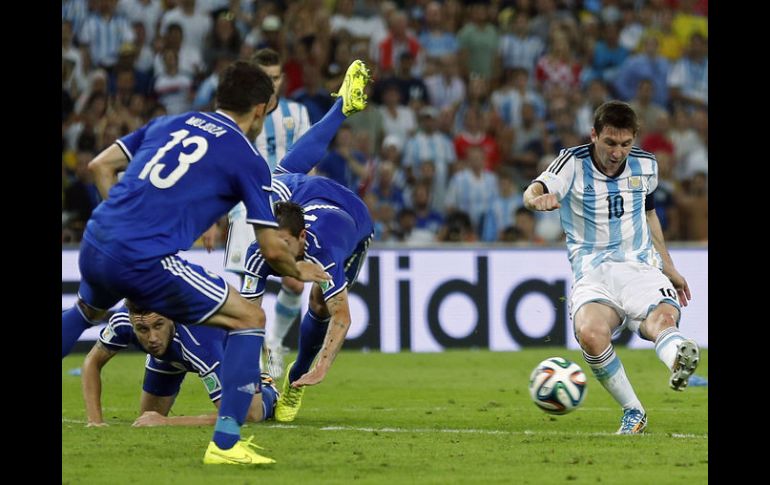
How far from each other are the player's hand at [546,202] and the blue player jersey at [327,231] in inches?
69.5

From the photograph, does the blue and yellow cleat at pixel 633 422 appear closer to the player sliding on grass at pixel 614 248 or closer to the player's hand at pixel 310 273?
the player sliding on grass at pixel 614 248

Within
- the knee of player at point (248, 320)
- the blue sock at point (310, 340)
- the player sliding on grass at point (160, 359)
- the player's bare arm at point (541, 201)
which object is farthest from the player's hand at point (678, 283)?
the knee of player at point (248, 320)

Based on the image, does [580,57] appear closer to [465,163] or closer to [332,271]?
[465,163]

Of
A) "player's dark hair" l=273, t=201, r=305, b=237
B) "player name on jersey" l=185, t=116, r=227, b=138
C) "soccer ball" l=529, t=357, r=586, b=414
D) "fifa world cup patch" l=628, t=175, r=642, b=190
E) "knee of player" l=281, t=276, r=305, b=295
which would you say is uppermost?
"player name on jersey" l=185, t=116, r=227, b=138

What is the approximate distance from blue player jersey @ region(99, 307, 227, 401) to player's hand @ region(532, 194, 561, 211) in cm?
217

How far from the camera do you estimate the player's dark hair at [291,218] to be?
829 cm

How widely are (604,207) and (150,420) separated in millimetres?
3326

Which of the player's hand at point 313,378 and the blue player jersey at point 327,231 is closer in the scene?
the player's hand at point 313,378

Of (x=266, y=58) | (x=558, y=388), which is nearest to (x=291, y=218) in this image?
(x=558, y=388)

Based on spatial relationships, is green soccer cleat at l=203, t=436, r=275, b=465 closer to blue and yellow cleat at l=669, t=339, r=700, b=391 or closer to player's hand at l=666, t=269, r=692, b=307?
blue and yellow cleat at l=669, t=339, r=700, b=391

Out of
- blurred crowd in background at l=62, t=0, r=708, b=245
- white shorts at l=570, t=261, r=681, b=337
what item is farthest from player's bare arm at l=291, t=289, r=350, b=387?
blurred crowd in background at l=62, t=0, r=708, b=245

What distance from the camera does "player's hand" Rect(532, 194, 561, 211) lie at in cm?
762

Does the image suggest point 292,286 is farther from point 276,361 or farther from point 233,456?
point 233,456
